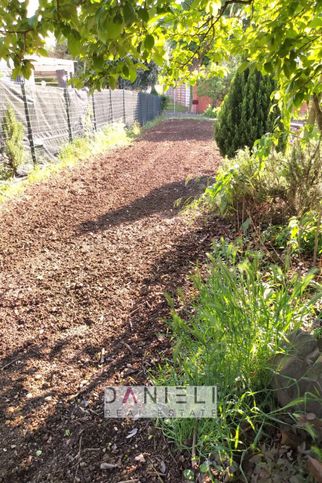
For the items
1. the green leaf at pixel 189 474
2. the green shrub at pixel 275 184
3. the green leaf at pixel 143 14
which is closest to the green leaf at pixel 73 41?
the green leaf at pixel 143 14

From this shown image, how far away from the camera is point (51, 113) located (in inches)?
330

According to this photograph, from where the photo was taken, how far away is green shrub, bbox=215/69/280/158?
5.75 m

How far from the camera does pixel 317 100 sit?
2.19 meters

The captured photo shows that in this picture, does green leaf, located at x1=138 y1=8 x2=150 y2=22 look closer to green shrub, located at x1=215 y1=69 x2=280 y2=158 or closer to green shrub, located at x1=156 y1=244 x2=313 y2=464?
green shrub, located at x1=156 y1=244 x2=313 y2=464

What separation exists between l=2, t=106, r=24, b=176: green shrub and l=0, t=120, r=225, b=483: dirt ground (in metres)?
1.65

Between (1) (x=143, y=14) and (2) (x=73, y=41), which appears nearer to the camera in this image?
(1) (x=143, y=14)

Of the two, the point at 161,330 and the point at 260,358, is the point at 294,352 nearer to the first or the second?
the point at 260,358

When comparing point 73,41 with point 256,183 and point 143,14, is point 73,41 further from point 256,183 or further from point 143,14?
point 256,183

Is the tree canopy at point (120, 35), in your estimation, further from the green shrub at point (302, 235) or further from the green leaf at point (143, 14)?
the green shrub at point (302, 235)

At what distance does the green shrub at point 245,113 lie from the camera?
5750mm

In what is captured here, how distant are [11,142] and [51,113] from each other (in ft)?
6.58

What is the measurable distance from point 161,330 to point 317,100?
5.67 ft

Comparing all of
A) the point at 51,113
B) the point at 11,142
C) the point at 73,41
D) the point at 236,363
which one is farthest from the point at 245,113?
the point at 236,363

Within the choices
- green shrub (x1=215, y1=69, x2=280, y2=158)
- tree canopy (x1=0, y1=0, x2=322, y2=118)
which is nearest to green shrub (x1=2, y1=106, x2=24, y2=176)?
green shrub (x1=215, y1=69, x2=280, y2=158)
